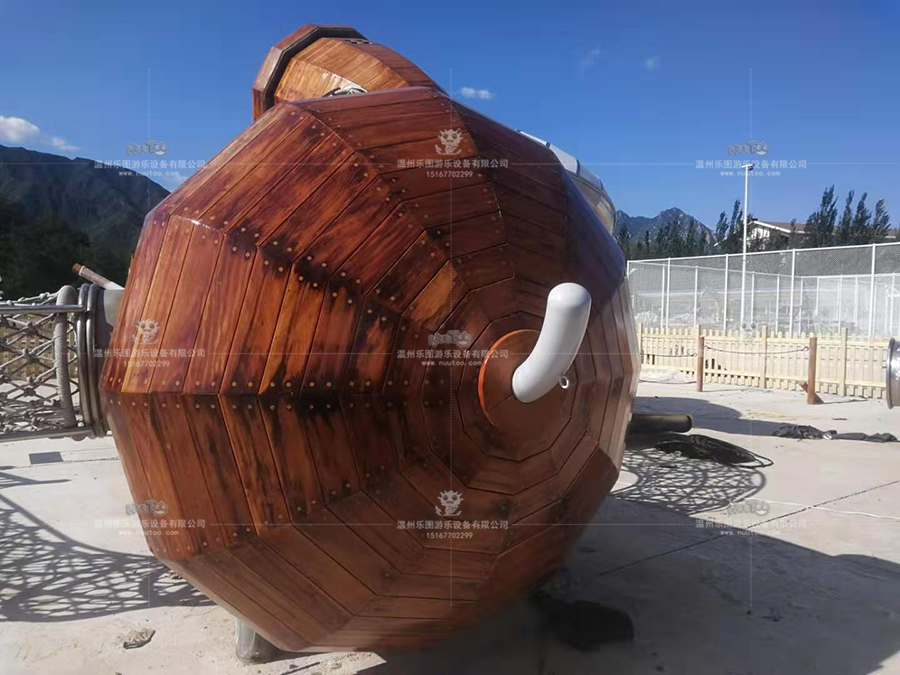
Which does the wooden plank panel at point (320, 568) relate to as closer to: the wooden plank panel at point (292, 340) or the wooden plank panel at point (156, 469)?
the wooden plank panel at point (156, 469)

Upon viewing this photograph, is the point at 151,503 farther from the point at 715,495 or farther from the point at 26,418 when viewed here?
the point at 715,495

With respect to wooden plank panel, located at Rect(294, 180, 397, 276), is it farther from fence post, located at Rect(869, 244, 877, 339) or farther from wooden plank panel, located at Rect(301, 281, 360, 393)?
fence post, located at Rect(869, 244, 877, 339)

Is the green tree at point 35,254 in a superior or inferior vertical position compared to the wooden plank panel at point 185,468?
superior

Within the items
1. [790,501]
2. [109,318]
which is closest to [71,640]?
[109,318]

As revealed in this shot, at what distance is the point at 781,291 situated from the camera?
84.9 ft

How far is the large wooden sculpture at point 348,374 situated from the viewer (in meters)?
2.17

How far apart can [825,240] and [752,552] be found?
52921 mm

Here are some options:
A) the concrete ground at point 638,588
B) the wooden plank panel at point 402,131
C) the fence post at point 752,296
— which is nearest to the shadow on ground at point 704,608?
the concrete ground at point 638,588

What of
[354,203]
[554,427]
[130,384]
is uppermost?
[354,203]

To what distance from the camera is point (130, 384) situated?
2.31 m

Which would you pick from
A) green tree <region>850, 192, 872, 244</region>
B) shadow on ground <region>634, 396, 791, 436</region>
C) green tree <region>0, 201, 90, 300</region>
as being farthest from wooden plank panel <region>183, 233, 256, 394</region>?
green tree <region>850, 192, 872, 244</region>

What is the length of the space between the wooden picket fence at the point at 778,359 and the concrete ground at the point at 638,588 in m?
8.64

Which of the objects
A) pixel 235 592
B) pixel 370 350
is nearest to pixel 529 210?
pixel 370 350

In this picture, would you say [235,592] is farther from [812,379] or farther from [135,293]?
[812,379]
